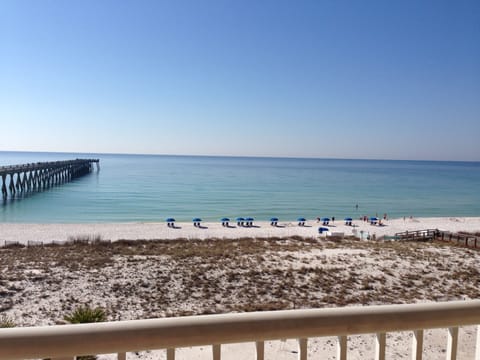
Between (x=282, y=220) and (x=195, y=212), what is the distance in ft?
34.5

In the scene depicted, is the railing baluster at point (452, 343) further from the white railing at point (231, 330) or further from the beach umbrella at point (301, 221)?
the beach umbrella at point (301, 221)

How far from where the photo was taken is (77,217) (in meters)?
35.4

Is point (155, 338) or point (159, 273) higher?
point (155, 338)

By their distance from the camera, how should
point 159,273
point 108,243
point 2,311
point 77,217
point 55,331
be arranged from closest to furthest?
point 55,331 → point 2,311 → point 159,273 → point 108,243 → point 77,217

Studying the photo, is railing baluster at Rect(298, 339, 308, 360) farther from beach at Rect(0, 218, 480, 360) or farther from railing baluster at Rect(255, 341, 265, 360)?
beach at Rect(0, 218, 480, 360)

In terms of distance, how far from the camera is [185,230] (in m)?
30.0

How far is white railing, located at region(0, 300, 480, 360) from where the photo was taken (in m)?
1.34

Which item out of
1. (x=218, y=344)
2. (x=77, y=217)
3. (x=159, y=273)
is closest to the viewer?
(x=218, y=344)

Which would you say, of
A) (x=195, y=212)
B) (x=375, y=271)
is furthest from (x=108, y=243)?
(x=195, y=212)

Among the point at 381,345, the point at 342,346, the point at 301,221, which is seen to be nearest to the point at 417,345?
the point at 381,345

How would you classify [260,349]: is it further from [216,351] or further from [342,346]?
[342,346]

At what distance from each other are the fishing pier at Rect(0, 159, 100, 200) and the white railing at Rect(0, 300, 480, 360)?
51.2m

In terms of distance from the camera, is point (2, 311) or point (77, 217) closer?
point (2, 311)

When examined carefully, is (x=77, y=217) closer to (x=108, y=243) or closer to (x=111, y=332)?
(x=108, y=243)
